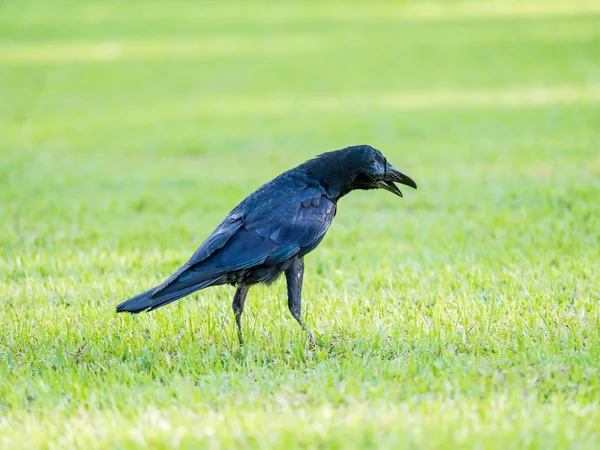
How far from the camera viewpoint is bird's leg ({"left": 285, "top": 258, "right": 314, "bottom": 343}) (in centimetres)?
539

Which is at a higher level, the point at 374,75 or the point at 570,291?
the point at 374,75

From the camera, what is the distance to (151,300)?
487cm

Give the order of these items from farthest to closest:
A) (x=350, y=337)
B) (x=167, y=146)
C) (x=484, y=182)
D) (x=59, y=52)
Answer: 1. (x=59, y=52)
2. (x=167, y=146)
3. (x=484, y=182)
4. (x=350, y=337)

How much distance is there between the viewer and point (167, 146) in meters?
13.4

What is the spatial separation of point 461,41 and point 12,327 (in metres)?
22.8

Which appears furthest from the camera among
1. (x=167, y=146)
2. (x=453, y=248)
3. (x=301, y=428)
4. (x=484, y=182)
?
(x=167, y=146)

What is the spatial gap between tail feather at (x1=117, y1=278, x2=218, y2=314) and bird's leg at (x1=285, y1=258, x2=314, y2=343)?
2.23 feet

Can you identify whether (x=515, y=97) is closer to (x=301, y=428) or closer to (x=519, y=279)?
(x=519, y=279)

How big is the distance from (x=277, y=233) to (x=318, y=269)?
5.77ft

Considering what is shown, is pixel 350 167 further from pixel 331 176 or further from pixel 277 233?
pixel 277 233

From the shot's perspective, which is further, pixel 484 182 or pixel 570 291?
pixel 484 182

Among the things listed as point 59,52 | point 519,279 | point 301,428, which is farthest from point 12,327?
point 59,52

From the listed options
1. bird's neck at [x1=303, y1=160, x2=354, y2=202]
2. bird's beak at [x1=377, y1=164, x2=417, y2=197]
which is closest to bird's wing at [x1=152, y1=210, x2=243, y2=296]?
bird's neck at [x1=303, y1=160, x2=354, y2=202]

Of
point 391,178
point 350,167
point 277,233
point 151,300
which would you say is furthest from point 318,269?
point 151,300
